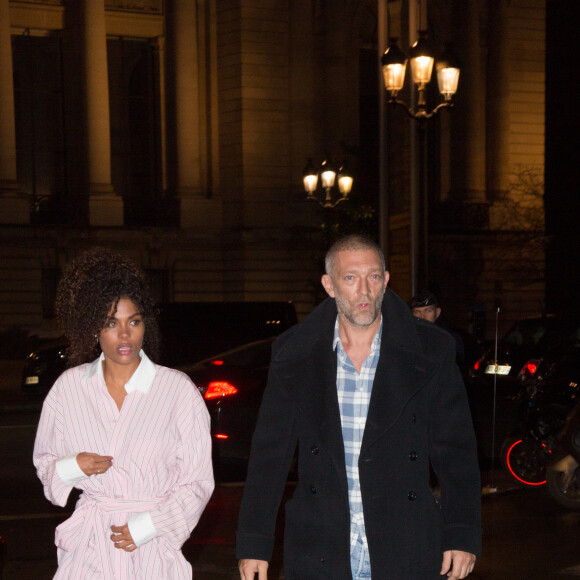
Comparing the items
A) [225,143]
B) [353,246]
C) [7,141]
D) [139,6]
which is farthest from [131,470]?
[139,6]

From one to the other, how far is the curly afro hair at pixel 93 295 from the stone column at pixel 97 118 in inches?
1454

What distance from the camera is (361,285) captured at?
13.8ft

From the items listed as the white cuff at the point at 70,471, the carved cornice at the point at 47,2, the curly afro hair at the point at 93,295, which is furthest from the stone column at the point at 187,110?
the white cuff at the point at 70,471

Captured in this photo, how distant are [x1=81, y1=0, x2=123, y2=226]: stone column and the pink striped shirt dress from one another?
37.1 metres

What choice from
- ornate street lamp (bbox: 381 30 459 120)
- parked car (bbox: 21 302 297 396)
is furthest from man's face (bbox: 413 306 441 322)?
parked car (bbox: 21 302 297 396)

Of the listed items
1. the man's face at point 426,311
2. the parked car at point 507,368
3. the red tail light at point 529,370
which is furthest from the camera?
the parked car at point 507,368

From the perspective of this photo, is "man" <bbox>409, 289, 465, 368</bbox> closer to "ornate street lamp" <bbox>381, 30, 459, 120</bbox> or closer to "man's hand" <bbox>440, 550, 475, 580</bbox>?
"man's hand" <bbox>440, 550, 475, 580</bbox>

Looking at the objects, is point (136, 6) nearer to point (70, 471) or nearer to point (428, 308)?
point (428, 308)

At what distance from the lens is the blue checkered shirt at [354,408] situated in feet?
13.3

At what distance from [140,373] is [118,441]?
29 cm

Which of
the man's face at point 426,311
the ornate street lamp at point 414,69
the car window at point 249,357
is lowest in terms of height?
the car window at point 249,357

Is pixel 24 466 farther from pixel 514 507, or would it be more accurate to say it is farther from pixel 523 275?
pixel 523 275

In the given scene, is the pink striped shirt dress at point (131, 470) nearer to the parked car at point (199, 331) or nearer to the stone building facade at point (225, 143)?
the parked car at point (199, 331)

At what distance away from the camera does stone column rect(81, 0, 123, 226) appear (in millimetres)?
40562
